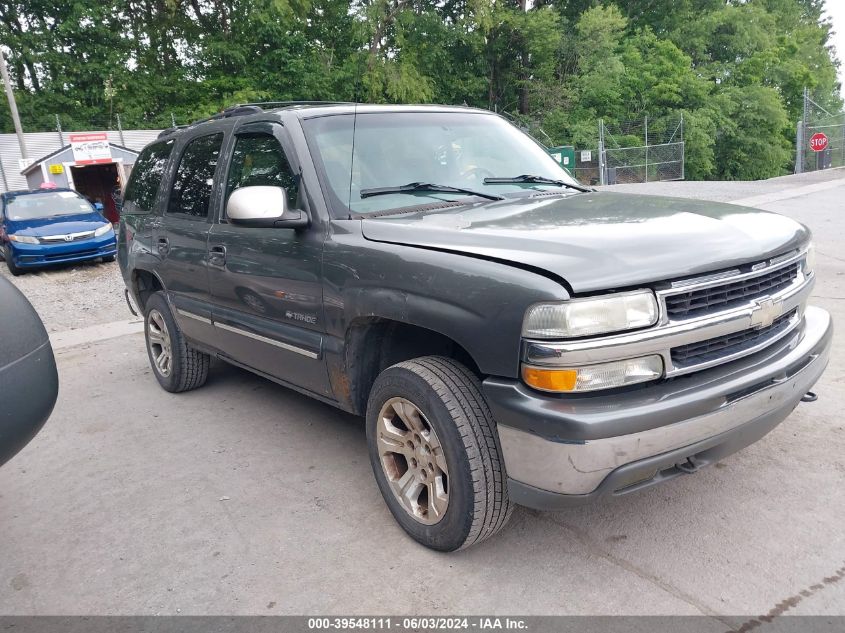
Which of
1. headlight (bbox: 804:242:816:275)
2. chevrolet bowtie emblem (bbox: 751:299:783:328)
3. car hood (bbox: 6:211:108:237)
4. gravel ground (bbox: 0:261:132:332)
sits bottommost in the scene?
gravel ground (bbox: 0:261:132:332)

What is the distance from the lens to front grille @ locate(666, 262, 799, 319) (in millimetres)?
2303

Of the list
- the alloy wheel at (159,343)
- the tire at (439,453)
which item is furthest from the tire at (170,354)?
the tire at (439,453)

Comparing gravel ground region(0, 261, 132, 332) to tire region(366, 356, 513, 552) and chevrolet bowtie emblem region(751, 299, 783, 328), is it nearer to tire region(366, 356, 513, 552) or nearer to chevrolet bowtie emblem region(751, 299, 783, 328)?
tire region(366, 356, 513, 552)

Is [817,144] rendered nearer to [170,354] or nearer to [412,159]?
[412,159]

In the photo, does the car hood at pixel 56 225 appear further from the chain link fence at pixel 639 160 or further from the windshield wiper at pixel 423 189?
the chain link fence at pixel 639 160

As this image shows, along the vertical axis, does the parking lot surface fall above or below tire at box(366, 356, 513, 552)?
below

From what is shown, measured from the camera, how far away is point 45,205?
12.9m

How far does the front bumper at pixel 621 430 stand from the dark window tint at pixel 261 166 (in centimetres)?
164

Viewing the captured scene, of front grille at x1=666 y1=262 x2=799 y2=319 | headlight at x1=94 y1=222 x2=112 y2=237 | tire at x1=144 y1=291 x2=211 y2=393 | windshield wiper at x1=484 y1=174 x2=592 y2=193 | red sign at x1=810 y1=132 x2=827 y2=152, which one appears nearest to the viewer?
front grille at x1=666 y1=262 x2=799 y2=319

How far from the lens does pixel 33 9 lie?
31.0 m

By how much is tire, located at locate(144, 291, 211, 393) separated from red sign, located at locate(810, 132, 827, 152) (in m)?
24.6

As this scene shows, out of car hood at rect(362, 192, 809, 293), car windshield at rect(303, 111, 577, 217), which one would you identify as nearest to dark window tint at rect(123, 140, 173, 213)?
car windshield at rect(303, 111, 577, 217)

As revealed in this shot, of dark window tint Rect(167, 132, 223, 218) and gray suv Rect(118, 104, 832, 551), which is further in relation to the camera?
dark window tint Rect(167, 132, 223, 218)

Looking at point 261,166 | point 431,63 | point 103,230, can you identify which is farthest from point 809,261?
point 431,63
